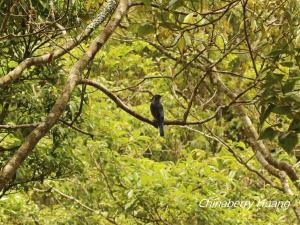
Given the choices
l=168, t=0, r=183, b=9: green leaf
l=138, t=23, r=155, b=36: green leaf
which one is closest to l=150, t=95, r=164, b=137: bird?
l=138, t=23, r=155, b=36: green leaf

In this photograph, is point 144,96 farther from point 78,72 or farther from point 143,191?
point 78,72

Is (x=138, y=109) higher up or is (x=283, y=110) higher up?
(x=283, y=110)

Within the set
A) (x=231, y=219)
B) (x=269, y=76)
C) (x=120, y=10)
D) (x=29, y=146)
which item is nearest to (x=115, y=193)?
(x=231, y=219)

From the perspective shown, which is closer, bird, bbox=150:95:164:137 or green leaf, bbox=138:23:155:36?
green leaf, bbox=138:23:155:36

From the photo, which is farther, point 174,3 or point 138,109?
point 138,109

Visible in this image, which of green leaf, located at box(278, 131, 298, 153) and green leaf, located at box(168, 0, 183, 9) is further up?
green leaf, located at box(168, 0, 183, 9)

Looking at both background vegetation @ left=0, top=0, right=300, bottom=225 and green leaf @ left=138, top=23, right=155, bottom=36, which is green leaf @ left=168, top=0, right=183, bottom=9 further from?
green leaf @ left=138, top=23, right=155, bottom=36

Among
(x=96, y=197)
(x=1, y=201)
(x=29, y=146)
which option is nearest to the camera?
(x=29, y=146)

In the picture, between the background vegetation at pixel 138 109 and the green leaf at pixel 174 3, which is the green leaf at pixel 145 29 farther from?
the green leaf at pixel 174 3

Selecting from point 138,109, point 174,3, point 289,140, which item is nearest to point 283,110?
point 289,140

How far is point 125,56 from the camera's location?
8148 millimetres

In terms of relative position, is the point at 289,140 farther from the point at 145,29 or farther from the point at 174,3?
the point at 145,29

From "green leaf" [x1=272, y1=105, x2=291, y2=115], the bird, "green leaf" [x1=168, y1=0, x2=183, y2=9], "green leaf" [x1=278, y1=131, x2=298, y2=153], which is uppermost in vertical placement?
"green leaf" [x1=168, y1=0, x2=183, y2=9]

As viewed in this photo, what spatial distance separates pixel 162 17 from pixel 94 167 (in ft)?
9.52
